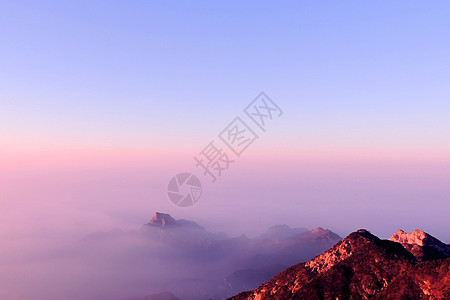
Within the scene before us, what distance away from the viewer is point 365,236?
360 ft

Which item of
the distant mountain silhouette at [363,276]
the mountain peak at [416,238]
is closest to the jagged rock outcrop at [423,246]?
the mountain peak at [416,238]

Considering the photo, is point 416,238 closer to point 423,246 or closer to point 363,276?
point 423,246

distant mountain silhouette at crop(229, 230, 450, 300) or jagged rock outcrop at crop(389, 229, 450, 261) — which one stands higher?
distant mountain silhouette at crop(229, 230, 450, 300)

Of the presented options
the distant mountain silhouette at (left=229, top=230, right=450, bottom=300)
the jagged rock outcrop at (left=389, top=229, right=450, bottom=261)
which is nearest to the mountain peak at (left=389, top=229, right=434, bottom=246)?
the jagged rock outcrop at (left=389, top=229, right=450, bottom=261)

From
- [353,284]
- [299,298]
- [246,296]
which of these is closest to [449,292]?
[353,284]

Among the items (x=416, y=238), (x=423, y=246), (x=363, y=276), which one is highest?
(x=363, y=276)

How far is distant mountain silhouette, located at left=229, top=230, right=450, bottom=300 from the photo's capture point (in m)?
72.0

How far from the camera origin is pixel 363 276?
86375mm

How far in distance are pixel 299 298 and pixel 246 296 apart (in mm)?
34787

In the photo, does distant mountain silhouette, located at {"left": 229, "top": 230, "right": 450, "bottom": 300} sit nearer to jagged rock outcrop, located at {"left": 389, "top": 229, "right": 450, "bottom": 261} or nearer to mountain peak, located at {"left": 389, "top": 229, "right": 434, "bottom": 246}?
jagged rock outcrop, located at {"left": 389, "top": 229, "right": 450, "bottom": 261}

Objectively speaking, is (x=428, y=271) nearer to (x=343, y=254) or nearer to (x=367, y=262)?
(x=367, y=262)

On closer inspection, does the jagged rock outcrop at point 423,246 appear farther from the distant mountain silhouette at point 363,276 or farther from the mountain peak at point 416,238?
the distant mountain silhouette at point 363,276

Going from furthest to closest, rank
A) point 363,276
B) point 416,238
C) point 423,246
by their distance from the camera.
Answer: point 416,238 < point 423,246 < point 363,276

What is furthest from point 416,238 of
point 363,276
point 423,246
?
point 363,276
